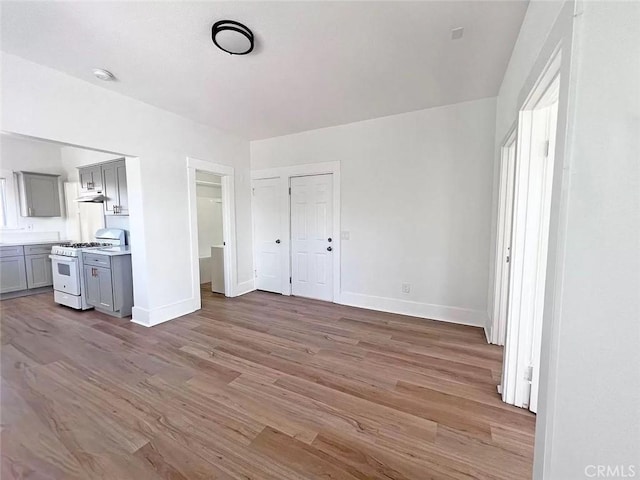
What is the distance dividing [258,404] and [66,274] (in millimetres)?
4035

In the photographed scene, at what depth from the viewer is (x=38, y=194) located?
492 centimetres

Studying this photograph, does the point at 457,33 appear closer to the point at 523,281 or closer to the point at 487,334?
the point at 523,281

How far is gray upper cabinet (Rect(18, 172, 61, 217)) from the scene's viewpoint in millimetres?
4770

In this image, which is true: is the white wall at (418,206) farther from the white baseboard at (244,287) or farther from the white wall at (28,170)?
the white wall at (28,170)

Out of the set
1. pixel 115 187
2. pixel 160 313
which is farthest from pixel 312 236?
pixel 115 187

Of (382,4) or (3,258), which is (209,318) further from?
(3,258)

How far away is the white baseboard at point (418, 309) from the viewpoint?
3.18 meters

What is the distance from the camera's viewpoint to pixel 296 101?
3045mm

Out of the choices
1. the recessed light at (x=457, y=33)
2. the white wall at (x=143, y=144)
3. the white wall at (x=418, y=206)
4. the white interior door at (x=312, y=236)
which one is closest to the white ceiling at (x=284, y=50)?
the recessed light at (x=457, y=33)

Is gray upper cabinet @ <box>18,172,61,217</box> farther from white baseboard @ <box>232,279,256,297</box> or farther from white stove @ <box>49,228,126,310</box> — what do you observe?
white baseboard @ <box>232,279,256,297</box>

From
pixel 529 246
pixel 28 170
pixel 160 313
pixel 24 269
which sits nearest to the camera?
pixel 529 246

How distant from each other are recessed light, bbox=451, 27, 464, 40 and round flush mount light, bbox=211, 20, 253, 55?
1.49 m

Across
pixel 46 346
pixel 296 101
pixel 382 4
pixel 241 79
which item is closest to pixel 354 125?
pixel 296 101

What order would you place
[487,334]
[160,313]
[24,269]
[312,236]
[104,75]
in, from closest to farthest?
1. [104,75]
2. [487,334]
3. [160,313]
4. [312,236]
5. [24,269]
